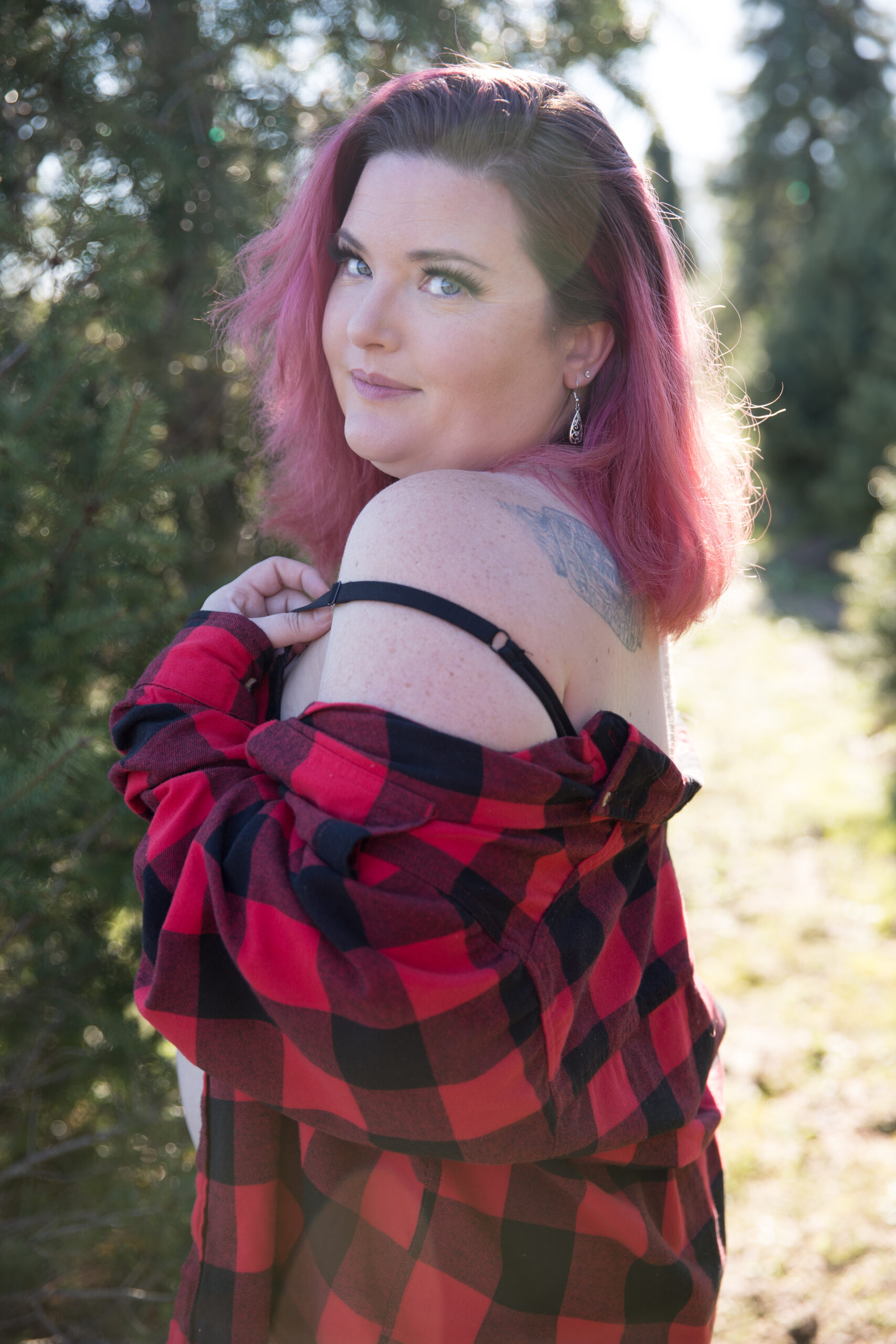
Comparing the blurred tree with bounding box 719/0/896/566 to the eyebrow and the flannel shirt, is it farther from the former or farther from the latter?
the flannel shirt

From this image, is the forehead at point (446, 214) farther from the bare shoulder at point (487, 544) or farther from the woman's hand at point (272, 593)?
the woman's hand at point (272, 593)

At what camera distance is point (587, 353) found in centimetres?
140

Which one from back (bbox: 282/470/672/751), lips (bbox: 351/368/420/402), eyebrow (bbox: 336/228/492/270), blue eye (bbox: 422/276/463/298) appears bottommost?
back (bbox: 282/470/672/751)

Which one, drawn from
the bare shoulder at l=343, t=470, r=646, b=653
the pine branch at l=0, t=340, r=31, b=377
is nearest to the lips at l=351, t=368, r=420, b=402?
the bare shoulder at l=343, t=470, r=646, b=653

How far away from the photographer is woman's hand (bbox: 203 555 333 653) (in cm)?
142

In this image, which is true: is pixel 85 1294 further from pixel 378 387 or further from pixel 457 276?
pixel 457 276

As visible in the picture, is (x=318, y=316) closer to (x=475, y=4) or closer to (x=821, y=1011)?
(x=475, y=4)

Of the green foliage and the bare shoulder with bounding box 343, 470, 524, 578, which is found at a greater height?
the bare shoulder with bounding box 343, 470, 524, 578

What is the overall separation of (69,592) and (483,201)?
3.73ft

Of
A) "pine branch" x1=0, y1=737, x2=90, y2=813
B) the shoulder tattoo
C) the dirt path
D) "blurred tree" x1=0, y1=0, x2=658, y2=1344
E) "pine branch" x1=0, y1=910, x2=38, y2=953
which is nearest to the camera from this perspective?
the shoulder tattoo

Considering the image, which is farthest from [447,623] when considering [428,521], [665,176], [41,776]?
[665,176]

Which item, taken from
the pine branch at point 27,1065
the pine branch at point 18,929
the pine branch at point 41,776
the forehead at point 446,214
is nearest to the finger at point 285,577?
the pine branch at point 41,776

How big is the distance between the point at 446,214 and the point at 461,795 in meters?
0.83

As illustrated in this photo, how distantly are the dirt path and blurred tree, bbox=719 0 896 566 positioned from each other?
5.52 meters
